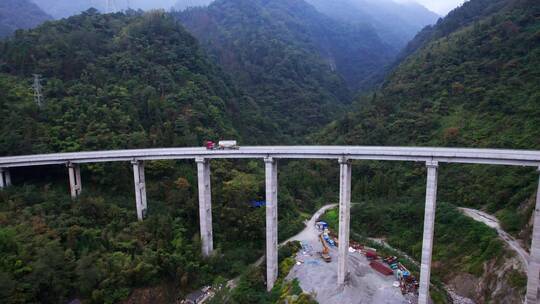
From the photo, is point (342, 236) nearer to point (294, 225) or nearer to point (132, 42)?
point (294, 225)

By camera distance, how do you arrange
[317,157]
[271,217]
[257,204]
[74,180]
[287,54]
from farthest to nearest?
[287,54]
[257,204]
[74,180]
[271,217]
[317,157]

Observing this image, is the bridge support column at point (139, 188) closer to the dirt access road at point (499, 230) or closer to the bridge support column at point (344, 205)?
the bridge support column at point (344, 205)

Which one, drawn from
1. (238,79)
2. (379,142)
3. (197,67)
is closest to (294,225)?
(379,142)

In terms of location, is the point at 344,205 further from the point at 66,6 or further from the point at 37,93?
the point at 66,6

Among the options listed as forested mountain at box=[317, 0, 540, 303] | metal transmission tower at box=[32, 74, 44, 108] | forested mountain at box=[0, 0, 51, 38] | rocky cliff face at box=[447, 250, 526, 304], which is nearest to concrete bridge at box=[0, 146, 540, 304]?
rocky cliff face at box=[447, 250, 526, 304]

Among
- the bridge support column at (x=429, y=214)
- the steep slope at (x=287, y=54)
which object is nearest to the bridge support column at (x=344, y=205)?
the bridge support column at (x=429, y=214)

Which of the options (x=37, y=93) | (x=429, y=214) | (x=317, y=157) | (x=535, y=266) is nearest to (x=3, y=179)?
(x=37, y=93)

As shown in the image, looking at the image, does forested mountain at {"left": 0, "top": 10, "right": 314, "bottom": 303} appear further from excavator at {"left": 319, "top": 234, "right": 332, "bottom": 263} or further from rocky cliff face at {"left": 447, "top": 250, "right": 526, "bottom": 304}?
rocky cliff face at {"left": 447, "top": 250, "right": 526, "bottom": 304}
